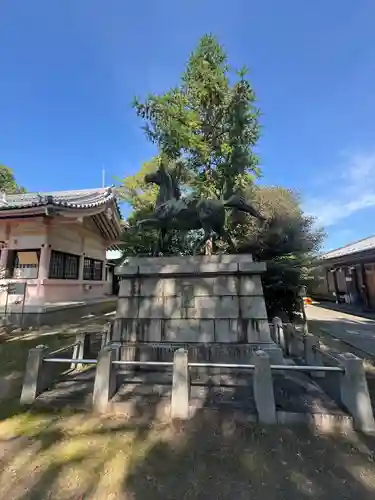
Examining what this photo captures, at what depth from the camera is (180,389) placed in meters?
3.69

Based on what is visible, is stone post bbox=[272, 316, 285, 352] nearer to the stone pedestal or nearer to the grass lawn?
the stone pedestal

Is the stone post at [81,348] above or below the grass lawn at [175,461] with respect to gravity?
above

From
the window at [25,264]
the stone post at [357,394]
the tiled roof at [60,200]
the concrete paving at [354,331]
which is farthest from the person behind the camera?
the window at [25,264]

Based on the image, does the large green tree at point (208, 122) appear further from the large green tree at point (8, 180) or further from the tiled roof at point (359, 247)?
the large green tree at point (8, 180)

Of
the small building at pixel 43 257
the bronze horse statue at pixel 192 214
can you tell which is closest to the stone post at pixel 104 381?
the bronze horse statue at pixel 192 214

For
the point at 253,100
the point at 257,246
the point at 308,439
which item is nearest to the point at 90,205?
the point at 257,246

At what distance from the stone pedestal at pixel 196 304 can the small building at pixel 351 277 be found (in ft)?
25.2

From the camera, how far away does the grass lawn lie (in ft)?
7.99

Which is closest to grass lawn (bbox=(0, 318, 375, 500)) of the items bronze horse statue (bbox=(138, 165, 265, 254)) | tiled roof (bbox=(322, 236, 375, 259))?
bronze horse statue (bbox=(138, 165, 265, 254))

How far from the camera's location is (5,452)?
3014mm

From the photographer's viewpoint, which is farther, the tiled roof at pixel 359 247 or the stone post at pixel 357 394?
the tiled roof at pixel 359 247

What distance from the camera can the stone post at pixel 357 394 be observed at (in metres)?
3.34

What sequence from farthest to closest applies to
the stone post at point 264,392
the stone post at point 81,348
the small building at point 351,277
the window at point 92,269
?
1. the window at point 92,269
2. the small building at point 351,277
3. the stone post at point 81,348
4. the stone post at point 264,392

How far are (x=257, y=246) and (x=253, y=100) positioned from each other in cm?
743
